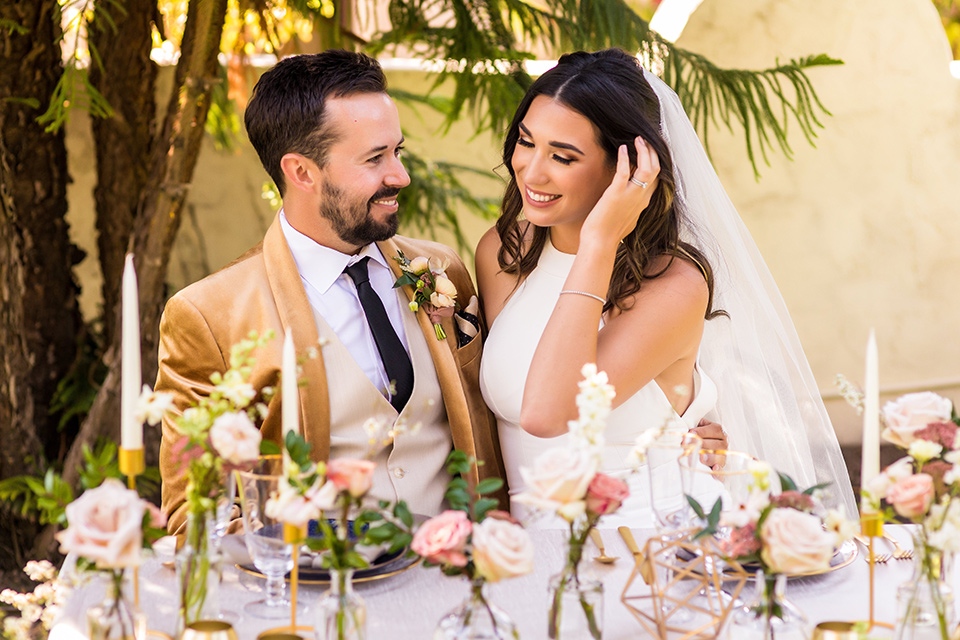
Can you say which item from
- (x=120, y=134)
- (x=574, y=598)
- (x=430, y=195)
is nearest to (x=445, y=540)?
(x=574, y=598)

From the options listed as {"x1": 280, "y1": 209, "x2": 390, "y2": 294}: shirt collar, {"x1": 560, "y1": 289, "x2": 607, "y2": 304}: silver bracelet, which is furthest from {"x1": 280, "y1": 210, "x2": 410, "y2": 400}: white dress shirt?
{"x1": 560, "y1": 289, "x2": 607, "y2": 304}: silver bracelet

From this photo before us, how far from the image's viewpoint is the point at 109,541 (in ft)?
3.61

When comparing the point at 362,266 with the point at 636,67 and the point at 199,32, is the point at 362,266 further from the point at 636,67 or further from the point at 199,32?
the point at 199,32

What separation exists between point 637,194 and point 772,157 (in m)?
3.15

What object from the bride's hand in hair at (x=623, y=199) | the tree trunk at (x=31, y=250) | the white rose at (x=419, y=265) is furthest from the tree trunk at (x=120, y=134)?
the bride's hand in hair at (x=623, y=199)

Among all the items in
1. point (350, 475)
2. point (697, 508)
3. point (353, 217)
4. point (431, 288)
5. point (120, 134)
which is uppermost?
point (120, 134)

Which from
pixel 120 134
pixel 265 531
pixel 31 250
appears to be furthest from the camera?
pixel 120 134

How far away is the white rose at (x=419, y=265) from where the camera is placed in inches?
98.7

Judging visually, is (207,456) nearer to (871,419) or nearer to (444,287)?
(871,419)

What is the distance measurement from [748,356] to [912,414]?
1.48 meters

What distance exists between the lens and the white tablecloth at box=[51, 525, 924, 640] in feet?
4.90

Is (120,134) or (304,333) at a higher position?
(120,134)

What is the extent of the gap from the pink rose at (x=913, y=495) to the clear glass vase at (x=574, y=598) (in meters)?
0.40

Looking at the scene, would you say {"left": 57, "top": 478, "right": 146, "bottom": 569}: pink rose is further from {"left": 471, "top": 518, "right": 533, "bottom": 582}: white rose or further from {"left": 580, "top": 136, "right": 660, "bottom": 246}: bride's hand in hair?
{"left": 580, "top": 136, "right": 660, "bottom": 246}: bride's hand in hair
